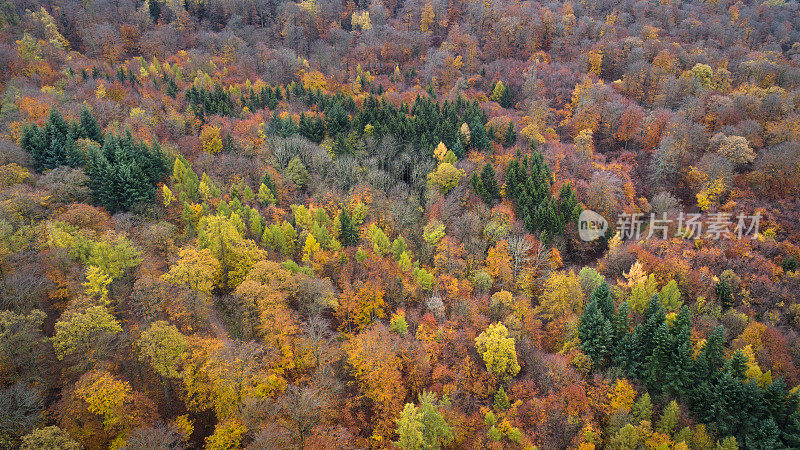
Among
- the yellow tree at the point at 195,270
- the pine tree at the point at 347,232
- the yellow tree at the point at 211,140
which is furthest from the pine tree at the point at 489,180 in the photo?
the yellow tree at the point at 211,140

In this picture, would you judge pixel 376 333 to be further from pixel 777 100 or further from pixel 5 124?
pixel 777 100

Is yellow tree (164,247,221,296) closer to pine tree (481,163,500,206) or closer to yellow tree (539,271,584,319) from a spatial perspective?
yellow tree (539,271,584,319)

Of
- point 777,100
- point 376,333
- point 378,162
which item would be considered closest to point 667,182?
point 777,100

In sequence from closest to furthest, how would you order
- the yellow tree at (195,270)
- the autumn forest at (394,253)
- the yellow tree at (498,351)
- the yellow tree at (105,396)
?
the yellow tree at (105,396), the autumn forest at (394,253), the yellow tree at (195,270), the yellow tree at (498,351)

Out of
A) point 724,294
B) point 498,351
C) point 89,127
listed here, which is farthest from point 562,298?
point 89,127

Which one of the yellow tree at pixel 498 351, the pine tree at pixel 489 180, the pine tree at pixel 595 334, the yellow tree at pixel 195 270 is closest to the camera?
the yellow tree at pixel 195 270

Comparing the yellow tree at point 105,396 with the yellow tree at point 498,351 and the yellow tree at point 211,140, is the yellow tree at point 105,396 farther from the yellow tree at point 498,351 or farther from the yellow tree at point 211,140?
the yellow tree at point 211,140

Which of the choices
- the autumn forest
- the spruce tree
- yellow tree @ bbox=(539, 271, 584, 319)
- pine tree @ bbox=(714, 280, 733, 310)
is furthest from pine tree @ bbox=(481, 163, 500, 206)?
the spruce tree

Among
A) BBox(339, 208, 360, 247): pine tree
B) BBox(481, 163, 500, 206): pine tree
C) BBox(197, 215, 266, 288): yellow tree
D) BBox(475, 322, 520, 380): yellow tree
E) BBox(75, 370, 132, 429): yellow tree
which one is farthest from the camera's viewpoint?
BBox(481, 163, 500, 206): pine tree

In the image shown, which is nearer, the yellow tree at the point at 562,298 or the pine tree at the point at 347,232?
the yellow tree at the point at 562,298
